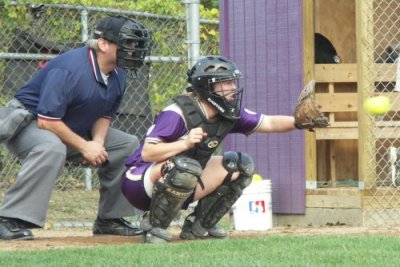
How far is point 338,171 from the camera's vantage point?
11.0 m

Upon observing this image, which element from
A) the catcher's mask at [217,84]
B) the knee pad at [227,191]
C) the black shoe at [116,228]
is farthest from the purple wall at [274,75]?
the catcher's mask at [217,84]

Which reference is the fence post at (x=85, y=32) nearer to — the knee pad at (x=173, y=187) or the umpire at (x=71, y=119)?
the umpire at (x=71, y=119)

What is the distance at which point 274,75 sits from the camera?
9.41 m

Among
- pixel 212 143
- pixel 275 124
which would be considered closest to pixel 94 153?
pixel 212 143

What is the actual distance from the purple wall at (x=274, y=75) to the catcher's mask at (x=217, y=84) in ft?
8.12

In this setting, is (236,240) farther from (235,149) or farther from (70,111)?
(235,149)

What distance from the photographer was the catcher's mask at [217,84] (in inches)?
268

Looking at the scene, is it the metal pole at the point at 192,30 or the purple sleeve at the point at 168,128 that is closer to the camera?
the purple sleeve at the point at 168,128

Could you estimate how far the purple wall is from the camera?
9297mm

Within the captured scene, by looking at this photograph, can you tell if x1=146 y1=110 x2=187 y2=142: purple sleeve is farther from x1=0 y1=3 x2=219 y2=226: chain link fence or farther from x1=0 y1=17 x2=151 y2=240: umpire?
x1=0 y1=3 x2=219 y2=226: chain link fence

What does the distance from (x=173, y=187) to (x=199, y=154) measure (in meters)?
0.38

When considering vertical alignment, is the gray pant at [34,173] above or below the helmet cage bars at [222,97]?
below

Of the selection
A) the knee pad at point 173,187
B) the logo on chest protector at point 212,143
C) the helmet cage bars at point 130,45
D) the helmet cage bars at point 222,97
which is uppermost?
the helmet cage bars at point 130,45

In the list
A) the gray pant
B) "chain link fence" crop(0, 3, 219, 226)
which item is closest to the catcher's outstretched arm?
the gray pant
